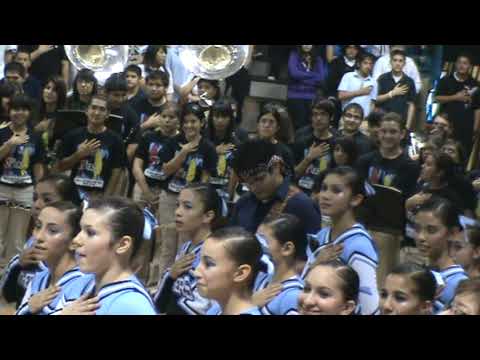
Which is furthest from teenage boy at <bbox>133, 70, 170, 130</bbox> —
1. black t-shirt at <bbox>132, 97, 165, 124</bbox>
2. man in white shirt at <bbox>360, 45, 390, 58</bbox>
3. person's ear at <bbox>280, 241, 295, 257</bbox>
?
person's ear at <bbox>280, 241, 295, 257</bbox>

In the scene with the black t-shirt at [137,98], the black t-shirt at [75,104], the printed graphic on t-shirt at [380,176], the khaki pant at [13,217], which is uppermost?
the black t-shirt at [137,98]

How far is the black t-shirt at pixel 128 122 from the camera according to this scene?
4852 mm

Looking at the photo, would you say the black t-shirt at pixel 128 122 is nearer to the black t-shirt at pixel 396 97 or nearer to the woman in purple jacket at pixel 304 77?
the woman in purple jacket at pixel 304 77

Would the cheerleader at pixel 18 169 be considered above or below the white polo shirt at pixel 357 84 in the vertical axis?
below

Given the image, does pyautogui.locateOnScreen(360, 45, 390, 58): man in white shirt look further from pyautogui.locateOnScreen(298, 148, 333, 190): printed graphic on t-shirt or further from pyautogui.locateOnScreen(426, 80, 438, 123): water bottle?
pyautogui.locateOnScreen(298, 148, 333, 190): printed graphic on t-shirt

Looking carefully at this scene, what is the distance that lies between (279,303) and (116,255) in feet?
1.94

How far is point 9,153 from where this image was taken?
467cm

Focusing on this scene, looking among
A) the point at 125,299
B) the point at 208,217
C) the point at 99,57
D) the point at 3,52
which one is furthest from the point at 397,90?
the point at 125,299

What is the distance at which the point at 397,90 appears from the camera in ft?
17.2

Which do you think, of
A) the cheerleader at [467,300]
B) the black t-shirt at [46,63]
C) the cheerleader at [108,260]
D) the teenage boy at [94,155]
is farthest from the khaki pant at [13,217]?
the cheerleader at [467,300]

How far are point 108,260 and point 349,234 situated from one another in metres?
1.12

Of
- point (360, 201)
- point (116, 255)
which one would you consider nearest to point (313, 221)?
point (360, 201)

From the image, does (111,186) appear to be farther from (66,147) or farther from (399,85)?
(399,85)

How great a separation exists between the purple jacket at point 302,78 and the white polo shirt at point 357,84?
0.13 metres
